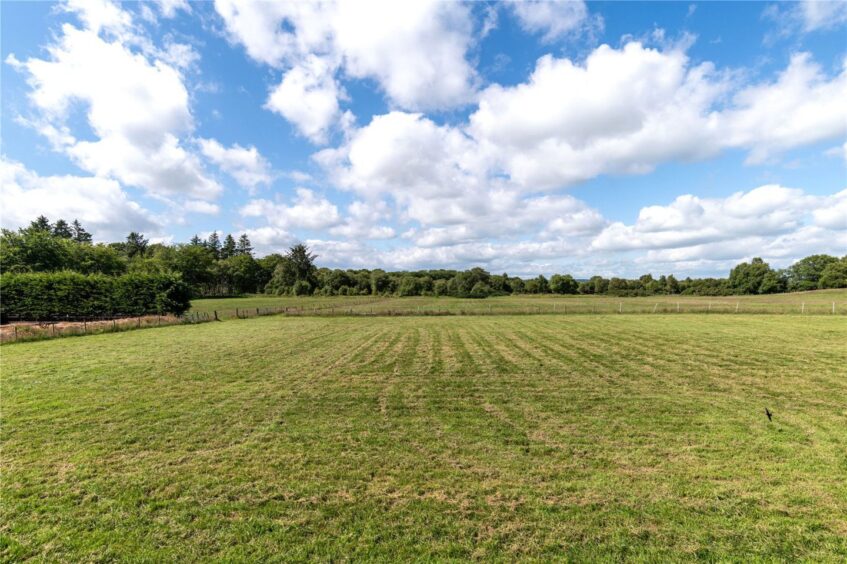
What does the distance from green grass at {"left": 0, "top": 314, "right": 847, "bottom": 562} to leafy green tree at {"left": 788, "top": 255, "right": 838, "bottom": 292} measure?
4575 inches

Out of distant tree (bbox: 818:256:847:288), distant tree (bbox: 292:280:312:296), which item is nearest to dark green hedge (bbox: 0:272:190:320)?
distant tree (bbox: 292:280:312:296)

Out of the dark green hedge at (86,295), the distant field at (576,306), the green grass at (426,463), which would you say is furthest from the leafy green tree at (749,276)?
the dark green hedge at (86,295)

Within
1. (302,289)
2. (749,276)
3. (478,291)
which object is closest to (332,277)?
(302,289)

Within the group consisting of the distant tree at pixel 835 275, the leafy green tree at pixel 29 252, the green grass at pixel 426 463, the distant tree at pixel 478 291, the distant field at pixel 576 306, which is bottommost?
the green grass at pixel 426 463

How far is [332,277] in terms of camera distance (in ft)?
363

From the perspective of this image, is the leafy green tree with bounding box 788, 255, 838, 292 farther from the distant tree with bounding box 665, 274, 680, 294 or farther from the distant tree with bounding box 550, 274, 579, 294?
the distant tree with bounding box 550, 274, 579, 294

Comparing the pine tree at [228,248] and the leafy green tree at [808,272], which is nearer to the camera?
the leafy green tree at [808,272]

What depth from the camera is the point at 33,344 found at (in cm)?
2027

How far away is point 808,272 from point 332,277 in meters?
131

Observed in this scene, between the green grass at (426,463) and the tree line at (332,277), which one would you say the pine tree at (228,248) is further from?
the green grass at (426,463)

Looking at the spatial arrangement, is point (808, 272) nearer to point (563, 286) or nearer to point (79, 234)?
point (563, 286)

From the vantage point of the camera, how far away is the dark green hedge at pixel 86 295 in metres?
32.4

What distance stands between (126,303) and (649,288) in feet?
461

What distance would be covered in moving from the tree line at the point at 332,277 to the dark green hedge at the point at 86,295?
42.1 metres
